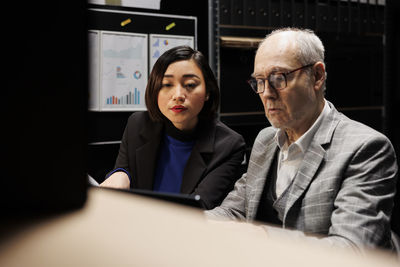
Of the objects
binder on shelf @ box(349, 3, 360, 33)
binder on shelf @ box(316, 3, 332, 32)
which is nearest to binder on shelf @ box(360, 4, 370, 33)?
binder on shelf @ box(349, 3, 360, 33)

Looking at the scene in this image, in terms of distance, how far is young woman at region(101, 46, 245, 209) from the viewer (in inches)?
36.7

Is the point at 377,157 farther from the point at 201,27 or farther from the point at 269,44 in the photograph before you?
the point at 201,27

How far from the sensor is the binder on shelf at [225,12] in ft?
4.47

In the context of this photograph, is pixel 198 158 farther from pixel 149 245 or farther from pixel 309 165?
pixel 149 245

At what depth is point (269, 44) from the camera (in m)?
0.93

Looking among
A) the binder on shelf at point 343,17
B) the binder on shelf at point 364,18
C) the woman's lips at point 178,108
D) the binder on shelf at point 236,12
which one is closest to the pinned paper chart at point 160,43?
the binder on shelf at point 236,12

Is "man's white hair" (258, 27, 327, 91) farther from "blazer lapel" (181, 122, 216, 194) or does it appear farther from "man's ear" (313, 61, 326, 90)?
"blazer lapel" (181, 122, 216, 194)

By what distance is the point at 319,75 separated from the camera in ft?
3.14

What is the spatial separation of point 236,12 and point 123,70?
0.48 meters

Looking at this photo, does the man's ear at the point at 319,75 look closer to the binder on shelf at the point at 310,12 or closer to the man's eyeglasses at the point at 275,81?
the man's eyeglasses at the point at 275,81

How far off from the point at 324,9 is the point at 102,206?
5.03ft

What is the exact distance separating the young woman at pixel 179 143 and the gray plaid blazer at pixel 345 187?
7.0 inches

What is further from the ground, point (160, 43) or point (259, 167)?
point (160, 43)

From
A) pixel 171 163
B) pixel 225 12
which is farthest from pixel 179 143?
pixel 225 12
